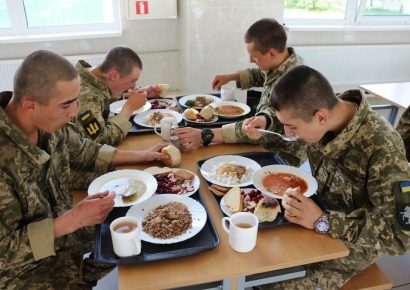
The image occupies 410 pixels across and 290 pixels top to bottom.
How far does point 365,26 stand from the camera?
14.5 ft

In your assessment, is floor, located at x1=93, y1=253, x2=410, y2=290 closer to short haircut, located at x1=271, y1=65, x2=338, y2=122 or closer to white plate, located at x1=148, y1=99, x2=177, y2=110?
white plate, located at x1=148, y1=99, x2=177, y2=110

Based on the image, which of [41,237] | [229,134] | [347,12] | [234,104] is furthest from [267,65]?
[347,12]

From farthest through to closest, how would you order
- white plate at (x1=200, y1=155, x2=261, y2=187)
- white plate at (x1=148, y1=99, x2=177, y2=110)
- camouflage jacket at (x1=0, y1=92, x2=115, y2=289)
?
white plate at (x1=148, y1=99, x2=177, y2=110) → white plate at (x1=200, y1=155, x2=261, y2=187) → camouflage jacket at (x1=0, y1=92, x2=115, y2=289)

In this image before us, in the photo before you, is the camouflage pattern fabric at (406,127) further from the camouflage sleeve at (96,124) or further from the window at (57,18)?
the window at (57,18)

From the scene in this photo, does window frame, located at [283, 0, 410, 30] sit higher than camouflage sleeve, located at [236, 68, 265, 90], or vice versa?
window frame, located at [283, 0, 410, 30]

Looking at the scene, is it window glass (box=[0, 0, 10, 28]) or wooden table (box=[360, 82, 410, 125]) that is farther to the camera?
window glass (box=[0, 0, 10, 28])

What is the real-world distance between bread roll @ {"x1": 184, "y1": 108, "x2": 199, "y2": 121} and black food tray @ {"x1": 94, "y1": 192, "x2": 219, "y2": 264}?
94cm

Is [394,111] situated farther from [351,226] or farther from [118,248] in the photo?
[118,248]

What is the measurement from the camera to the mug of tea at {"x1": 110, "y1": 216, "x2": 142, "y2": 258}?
112cm

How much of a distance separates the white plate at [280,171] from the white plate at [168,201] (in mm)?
275

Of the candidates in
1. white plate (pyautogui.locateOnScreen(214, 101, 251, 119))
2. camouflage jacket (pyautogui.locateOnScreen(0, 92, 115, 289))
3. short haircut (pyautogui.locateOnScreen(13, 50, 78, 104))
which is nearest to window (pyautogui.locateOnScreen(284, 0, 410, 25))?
white plate (pyautogui.locateOnScreen(214, 101, 251, 119))

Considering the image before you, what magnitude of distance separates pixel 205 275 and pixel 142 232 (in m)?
0.28

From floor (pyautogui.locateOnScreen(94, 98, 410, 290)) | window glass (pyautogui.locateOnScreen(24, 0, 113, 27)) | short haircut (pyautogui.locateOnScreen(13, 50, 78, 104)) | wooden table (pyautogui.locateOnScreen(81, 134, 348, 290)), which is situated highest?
window glass (pyautogui.locateOnScreen(24, 0, 113, 27))

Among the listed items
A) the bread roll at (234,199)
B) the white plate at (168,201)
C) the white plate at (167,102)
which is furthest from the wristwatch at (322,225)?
the white plate at (167,102)
